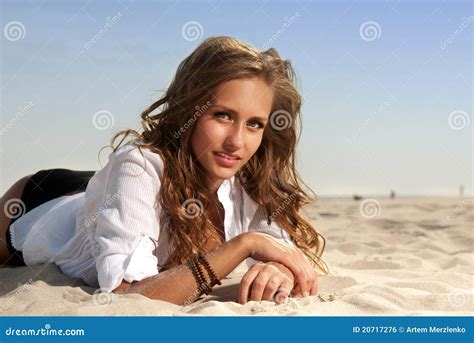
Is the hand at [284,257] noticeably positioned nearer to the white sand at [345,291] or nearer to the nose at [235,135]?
the white sand at [345,291]

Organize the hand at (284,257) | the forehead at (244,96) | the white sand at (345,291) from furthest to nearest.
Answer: the forehead at (244,96) → the hand at (284,257) → the white sand at (345,291)

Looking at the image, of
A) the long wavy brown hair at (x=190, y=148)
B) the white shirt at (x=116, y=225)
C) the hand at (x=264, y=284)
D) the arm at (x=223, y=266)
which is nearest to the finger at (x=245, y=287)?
the hand at (x=264, y=284)

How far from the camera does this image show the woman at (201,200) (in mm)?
3119

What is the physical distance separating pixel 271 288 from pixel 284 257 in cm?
22

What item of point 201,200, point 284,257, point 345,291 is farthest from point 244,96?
point 345,291

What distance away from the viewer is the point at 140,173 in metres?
3.33

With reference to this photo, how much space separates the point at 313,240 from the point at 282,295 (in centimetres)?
105

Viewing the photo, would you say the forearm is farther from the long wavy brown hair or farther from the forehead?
the forehead

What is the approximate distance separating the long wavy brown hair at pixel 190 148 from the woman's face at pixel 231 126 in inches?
1.9

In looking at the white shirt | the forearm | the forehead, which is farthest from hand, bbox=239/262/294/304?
the forehead

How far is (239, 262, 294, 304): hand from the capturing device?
309 centimetres

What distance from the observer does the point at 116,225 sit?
3141 millimetres

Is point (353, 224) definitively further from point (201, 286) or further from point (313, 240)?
point (201, 286)

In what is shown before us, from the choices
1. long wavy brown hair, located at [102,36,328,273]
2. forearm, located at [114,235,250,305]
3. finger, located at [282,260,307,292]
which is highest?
long wavy brown hair, located at [102,36,328,273]
